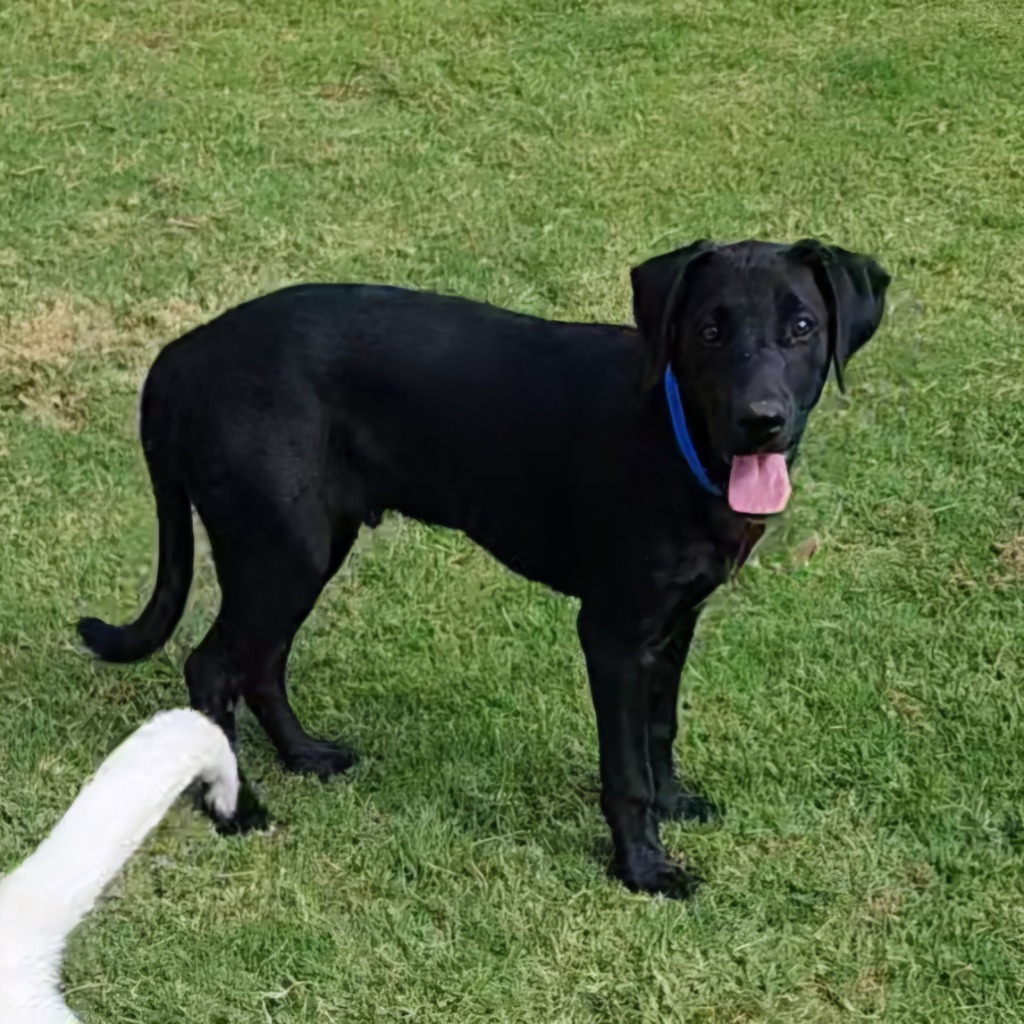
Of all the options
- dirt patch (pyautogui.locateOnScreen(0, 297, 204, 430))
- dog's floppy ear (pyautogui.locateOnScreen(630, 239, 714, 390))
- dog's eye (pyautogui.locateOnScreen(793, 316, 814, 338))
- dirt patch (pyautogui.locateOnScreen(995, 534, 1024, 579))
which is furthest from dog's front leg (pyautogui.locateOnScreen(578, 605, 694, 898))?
dirt patch (pyautogui.locateOnScreen(0, 297, 204, 430))

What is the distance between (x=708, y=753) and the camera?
10.5 ft

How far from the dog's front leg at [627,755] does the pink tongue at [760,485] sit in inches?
15.4

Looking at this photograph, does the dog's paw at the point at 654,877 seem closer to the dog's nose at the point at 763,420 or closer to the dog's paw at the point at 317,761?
the dog's paw at the point at 317,761

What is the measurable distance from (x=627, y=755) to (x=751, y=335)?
0.89 meters

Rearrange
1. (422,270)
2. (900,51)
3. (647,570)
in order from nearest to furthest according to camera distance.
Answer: (647,570)
(422,270)
(900,51)

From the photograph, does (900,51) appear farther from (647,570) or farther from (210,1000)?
(210,1000)

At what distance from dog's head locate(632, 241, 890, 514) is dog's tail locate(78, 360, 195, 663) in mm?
1009

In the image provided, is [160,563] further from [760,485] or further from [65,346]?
[65,346]

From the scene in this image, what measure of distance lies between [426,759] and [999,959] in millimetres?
1257

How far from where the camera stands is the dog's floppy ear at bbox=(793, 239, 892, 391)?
2391 millimetres

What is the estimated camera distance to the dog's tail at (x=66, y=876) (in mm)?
1086

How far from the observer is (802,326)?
2.36m

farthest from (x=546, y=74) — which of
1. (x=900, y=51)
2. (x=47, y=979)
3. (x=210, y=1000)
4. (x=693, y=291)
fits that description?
(x=47, y=979)

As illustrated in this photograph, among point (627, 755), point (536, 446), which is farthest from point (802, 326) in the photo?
point (627, 755)
